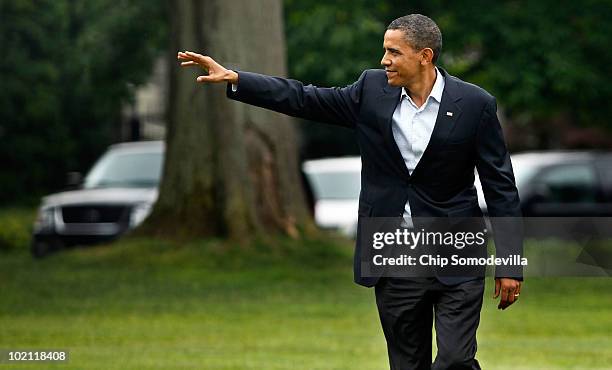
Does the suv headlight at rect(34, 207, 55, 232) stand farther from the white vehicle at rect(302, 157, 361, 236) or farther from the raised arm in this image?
the raised arm

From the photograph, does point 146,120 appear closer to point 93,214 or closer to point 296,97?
point 93,214

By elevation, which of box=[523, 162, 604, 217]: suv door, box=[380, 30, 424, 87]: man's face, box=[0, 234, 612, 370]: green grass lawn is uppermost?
box=[380, 30, 424, 87]: man's face

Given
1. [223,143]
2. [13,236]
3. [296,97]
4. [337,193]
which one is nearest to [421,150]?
[296,97]

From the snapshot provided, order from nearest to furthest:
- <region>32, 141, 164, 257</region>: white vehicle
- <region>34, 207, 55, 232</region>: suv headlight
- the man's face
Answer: the man's face
<region>32, 141, 164, 257</region>: white vehicle
<region>34, 207, 55, 232</region>: suv headlight

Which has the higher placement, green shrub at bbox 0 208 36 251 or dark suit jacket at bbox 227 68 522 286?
dark suit jacket at bbox 227 68 522 286

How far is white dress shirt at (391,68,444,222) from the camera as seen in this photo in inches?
282

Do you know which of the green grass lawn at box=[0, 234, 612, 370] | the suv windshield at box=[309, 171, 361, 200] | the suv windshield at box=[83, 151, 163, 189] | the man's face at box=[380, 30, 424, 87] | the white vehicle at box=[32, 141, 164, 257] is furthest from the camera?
the suv windshield at box=[309, 171, 361, 200]

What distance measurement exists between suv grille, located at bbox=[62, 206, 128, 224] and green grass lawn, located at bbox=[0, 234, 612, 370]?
3.13 ft

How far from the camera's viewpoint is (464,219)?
23.7ft

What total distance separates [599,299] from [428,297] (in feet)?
36.3

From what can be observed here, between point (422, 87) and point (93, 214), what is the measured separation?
52.3 feet

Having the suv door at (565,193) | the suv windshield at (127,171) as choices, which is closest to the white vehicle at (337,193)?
the suv windshield at (127,171)

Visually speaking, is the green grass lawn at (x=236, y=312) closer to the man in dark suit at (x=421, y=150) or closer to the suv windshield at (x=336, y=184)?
the man in dark suit at (x=421, y=150)

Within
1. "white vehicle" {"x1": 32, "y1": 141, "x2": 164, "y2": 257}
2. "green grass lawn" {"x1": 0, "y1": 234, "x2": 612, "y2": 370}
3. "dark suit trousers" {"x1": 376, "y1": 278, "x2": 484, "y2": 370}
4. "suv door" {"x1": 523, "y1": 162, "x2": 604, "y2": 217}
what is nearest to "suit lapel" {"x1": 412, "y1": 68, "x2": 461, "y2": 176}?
"dark suit trousers" {"x1": 376, "y1": 278, "x2": 484, "y2": 370}
